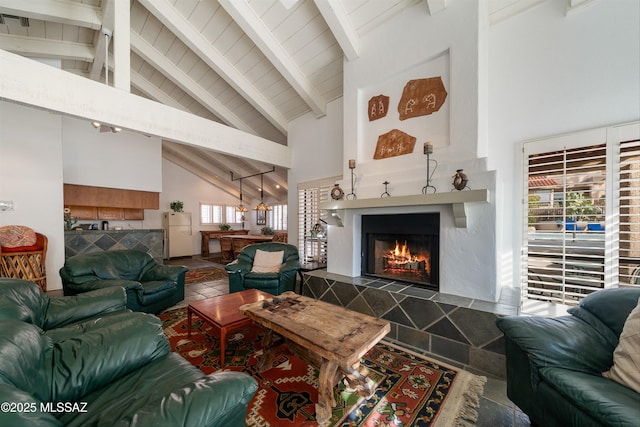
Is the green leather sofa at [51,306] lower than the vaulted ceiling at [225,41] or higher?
lower

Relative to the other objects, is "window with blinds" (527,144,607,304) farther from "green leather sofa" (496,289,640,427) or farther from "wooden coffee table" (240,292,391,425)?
"wooden coffee table" (240,292,391,425)

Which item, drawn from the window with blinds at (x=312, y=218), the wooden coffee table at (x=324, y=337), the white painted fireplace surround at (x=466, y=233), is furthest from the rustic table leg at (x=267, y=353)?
the window with blinds at (x=312, y=218)

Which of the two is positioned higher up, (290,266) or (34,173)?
(34,173)

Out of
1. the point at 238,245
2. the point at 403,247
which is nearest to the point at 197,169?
the point at 238,245

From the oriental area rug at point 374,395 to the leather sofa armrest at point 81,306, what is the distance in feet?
2.28

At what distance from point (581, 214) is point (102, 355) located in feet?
12.6

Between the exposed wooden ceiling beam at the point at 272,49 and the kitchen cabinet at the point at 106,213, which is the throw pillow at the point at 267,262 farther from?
the kitchen cabinet at the point at 106,213

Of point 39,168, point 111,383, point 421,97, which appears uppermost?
point 421,97

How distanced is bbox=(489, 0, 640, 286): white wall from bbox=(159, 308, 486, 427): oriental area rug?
1481mm

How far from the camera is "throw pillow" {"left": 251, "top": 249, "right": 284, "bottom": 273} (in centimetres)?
385

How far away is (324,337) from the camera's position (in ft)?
5.18

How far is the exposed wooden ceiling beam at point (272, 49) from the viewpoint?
3062 millimetres

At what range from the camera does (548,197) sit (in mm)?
2436

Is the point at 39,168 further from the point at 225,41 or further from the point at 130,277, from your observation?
the point at 225,41
